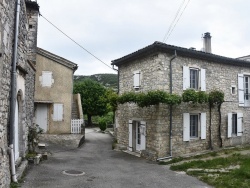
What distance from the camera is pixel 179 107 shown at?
11938 mm

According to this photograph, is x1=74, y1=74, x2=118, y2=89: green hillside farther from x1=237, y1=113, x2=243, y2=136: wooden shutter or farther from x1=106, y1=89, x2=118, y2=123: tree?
x1=237, y1=113, x2=243, y2=136: wooden shutter

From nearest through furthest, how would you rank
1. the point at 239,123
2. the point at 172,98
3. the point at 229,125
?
the point at 172,98 → the point at 229,125 → the point at 239,123

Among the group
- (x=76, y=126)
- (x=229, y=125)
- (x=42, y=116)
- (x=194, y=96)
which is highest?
(x=194, y=96)

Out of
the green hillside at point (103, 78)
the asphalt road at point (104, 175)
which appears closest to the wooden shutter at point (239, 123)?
the asphalt road at point (104, 175)

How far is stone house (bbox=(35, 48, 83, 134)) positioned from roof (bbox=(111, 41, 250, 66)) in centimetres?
361

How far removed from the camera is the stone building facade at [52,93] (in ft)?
50.6

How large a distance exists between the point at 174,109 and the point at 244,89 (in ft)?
18.8

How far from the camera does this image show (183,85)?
1201 cm

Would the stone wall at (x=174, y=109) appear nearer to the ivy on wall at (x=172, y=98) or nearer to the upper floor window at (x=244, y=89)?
the upper floor window at (x=244, y=89)

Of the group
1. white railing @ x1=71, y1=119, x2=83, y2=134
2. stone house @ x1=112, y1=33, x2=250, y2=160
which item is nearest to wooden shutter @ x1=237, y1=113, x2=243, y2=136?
stone house @ x1=112, y1=33, x2=250, y2=160

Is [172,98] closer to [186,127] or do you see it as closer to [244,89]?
[186,127]

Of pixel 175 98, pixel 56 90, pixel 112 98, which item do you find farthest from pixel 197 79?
pixel 56 90

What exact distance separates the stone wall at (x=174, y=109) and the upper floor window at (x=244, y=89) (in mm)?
272

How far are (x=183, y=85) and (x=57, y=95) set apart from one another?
8.05 m
